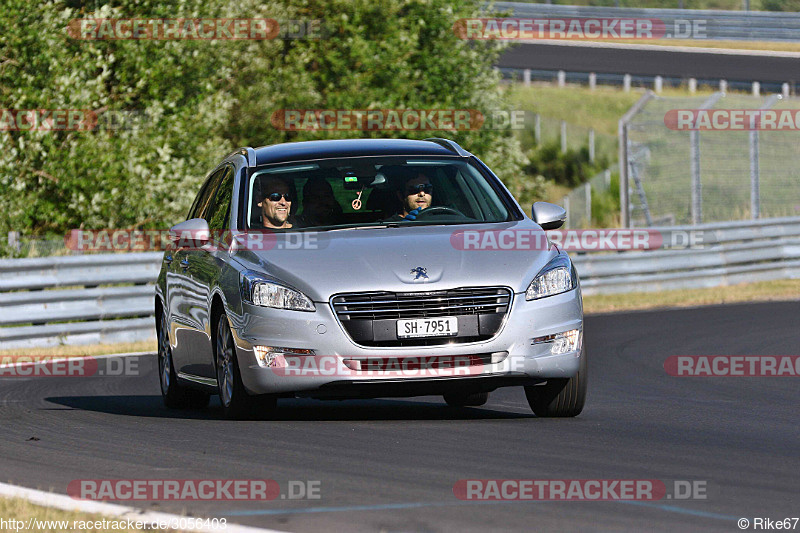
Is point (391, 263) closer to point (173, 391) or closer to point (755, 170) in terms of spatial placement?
point (173, 391)

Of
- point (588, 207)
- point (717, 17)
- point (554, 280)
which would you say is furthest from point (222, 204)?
point (717, 17)

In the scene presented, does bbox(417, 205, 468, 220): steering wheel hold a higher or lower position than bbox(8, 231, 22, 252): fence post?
higher

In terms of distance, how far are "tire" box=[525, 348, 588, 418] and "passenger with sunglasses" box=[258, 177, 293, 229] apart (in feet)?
6.19

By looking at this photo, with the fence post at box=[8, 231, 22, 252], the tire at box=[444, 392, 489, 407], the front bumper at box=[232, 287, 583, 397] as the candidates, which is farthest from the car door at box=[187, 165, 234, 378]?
the fence post at box=[8, 231, 22, 252]

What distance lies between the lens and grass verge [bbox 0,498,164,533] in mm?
5852

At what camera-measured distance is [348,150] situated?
10375 mm

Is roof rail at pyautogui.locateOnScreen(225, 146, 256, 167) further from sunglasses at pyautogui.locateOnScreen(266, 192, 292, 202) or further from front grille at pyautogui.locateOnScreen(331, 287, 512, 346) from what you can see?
front grille at pyautogui.locateOnScreen(331, 287, 512, 346)

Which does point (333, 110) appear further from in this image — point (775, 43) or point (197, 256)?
point (775, 43)

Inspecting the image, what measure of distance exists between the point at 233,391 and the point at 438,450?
6.14 ft

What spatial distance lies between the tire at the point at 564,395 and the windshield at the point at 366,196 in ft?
3.73

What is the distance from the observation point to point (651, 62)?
53312 mm

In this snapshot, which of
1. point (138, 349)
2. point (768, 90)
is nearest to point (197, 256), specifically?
point (138, 349)

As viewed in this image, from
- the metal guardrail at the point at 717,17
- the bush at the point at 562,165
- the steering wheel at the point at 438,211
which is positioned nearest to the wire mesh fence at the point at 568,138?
the bush at the point at 562,165

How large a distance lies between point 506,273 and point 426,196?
1.29 meters
